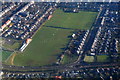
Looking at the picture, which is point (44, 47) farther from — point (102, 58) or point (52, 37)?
point (102, 58)

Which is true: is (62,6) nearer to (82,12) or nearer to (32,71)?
(82,12)

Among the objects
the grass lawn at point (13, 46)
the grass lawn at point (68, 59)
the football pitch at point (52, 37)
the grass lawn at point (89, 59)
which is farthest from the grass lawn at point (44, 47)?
the grass lawn at point (89, 59)

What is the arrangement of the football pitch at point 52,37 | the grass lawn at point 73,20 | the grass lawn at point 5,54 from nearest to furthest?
the football pitch at point 52,37
the grass lawn at point 5,54
the grass lawn at point 73,20

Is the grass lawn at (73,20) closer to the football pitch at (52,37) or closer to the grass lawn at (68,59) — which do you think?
the football pitch at (52,37)

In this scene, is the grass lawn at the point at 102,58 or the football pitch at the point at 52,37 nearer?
the grass lawn at the point at 102,58

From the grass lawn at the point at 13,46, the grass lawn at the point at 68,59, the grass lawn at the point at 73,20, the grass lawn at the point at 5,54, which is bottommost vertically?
the grass lawn at the point at 68,59

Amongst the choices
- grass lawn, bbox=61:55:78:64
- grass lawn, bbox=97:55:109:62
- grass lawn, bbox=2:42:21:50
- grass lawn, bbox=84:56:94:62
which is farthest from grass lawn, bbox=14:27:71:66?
grass lawn, bbox=97:55:109:62

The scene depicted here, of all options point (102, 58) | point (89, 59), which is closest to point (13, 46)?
point (89, 59)

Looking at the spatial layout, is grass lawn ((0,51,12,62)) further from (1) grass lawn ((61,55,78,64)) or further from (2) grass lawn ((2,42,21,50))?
(1) grass lawn ((61,55,78,64))

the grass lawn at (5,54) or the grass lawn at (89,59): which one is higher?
the grass lawn at (5,54)
